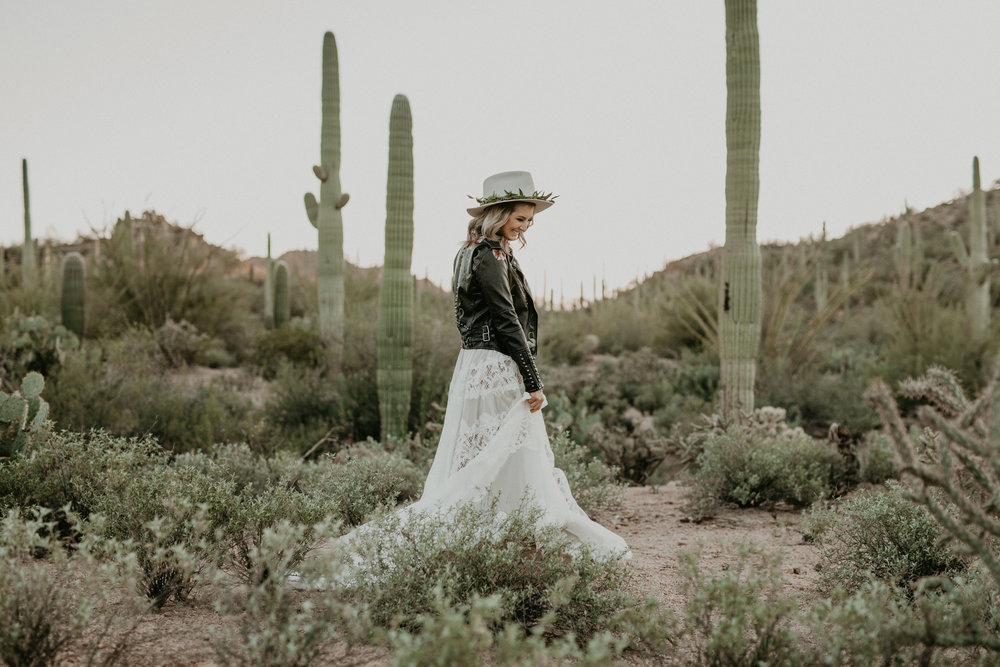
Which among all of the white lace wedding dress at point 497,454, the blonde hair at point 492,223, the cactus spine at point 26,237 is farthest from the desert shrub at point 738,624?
the cactus spine at point 26,237

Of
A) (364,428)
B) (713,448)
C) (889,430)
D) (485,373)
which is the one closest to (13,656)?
(485,373)

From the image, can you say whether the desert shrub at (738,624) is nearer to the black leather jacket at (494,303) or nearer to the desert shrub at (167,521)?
the black leather jacket at (494,303)

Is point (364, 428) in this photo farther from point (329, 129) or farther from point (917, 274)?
point (917, 274)

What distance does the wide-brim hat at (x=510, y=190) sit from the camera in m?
3.64

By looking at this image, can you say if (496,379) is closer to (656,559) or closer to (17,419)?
(656,559)

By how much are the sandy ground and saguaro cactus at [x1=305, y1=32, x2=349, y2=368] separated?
19.7 ft

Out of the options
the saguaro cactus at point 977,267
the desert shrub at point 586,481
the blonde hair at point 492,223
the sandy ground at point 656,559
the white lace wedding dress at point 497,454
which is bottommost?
the sandy ground at point 656,559

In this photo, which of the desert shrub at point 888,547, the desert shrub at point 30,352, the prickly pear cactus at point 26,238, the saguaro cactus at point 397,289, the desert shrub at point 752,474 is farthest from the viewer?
the prickly pear cactus at point 26,238

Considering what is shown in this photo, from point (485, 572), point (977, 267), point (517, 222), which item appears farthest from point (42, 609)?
point (977, 267)

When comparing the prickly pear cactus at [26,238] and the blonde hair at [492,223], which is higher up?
the prickly pear cactus at [26,238]

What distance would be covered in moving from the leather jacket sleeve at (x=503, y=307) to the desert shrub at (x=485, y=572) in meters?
0.69

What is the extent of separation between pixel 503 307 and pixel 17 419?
3189 mm

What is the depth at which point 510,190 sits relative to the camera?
12.1 feet

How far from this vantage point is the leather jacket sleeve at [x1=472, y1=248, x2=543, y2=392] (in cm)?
349
